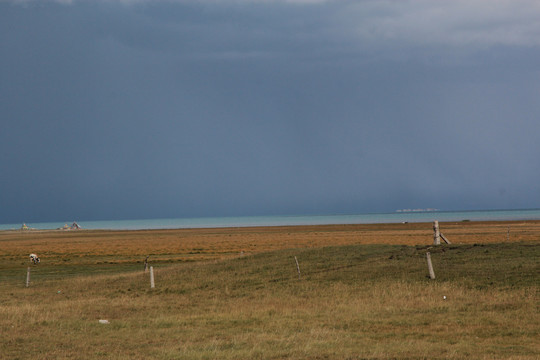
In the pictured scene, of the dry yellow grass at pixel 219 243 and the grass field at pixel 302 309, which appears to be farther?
the dry yellow grass at pixel 219 243

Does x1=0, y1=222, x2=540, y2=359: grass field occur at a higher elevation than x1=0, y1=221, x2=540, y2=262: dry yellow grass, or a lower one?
lower

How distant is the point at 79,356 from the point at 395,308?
1354 centimetres

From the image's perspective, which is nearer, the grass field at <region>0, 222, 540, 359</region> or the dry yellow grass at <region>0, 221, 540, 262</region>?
the grass field at <region>0, 222, 540, 359</region>

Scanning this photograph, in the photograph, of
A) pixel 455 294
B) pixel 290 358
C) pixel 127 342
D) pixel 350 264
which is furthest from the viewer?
pixel 350 264

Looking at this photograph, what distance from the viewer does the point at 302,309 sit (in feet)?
87.2

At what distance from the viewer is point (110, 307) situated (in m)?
29.8

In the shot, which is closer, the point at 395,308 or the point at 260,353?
the point at 260,353

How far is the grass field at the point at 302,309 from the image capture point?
18375mm

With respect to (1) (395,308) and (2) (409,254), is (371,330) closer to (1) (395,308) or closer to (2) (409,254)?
(1) (395,308)

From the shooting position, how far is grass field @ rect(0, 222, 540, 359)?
18.4m

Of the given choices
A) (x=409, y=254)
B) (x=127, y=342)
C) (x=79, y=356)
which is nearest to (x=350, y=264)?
(x=409, y=254)

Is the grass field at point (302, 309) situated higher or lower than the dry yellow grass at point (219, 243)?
lower

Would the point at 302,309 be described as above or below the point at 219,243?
below

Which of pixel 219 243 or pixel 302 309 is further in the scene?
pixel 219 243
